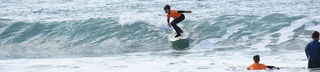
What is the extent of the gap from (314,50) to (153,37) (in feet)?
24.7

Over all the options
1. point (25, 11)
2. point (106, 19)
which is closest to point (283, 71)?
point (106, 19)

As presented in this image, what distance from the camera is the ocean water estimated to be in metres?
8.97

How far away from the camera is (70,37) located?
1468 cm

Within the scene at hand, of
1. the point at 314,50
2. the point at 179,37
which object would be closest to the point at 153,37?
the point at 179,37

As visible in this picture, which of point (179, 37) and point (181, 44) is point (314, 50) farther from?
point (179, 37)

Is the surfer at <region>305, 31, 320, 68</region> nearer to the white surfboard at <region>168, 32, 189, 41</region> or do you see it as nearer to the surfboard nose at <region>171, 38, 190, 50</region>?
the surfboard nose at <region>171, 38, 190, 50</region>

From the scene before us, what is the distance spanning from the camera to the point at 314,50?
6633 mm

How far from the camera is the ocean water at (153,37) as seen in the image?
8.97 m

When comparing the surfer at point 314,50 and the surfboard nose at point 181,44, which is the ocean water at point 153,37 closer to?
the surfboard nose at point 181,44

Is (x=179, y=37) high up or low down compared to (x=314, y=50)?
up

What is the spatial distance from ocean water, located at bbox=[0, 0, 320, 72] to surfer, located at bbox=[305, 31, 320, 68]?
1.09ft

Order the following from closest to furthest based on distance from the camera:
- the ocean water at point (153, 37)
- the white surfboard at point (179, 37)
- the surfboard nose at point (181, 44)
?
the ocean water at point (153, 37)
the surfboard nose at point (181, 44)
the white surfboard at point (179, 37)

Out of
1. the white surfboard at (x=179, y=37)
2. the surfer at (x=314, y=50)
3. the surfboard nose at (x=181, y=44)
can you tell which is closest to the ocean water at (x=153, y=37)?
the surfboard nose at (x=181, y=44)

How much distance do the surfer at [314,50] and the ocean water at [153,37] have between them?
332 mm
